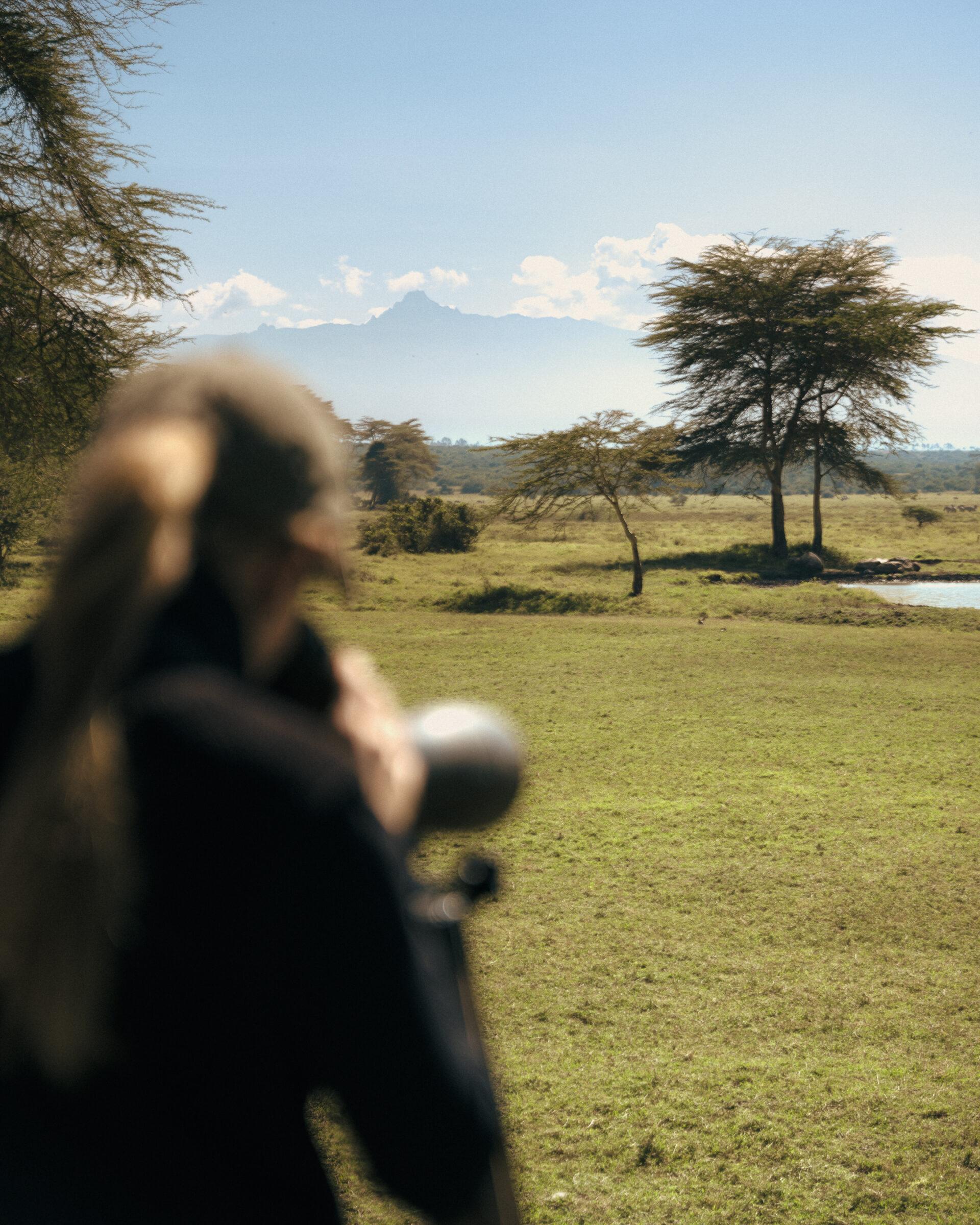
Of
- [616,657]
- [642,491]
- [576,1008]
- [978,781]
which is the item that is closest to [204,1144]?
[576,1008]

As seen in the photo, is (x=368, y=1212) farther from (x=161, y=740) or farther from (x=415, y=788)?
(x=161, y=740)

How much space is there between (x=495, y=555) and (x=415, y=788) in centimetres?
2666

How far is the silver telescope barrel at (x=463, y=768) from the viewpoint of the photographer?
3.40ft

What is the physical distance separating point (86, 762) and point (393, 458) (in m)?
59.4

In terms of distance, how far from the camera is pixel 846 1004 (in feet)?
Answer: 12.5

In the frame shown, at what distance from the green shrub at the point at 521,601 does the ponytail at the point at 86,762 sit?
52.2 feet

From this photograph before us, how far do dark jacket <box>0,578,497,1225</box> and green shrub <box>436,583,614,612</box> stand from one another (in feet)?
52.1

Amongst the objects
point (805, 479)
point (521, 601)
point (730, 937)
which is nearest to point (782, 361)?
point (521, 601)

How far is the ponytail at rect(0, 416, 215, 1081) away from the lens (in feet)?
2.32

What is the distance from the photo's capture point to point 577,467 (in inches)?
757

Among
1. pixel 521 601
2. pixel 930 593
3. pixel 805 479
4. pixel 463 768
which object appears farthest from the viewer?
pixel 805 479

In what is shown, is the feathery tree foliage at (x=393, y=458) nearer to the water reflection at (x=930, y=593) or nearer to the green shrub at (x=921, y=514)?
the green shrub at (x=921, y=514)

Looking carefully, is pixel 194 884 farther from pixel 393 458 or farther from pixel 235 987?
pixel 393 458

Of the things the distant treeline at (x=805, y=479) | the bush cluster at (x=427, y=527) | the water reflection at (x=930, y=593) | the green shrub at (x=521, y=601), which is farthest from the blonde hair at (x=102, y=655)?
the distant treeline at (x=805, y=479)
